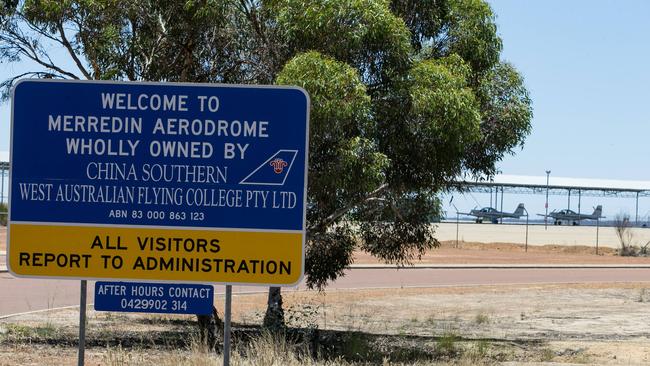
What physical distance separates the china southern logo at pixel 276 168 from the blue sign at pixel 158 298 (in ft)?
2.86

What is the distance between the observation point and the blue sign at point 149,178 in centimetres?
712

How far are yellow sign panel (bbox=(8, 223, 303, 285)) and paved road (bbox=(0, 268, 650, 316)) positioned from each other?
13.6m

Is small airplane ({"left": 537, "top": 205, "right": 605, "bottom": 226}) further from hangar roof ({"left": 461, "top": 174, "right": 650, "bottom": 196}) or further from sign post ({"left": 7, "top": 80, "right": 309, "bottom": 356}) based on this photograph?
sign post ({"left": 7, "top": 80, "right": 309, "bottom": 356})

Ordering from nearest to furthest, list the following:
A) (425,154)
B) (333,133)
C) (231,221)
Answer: (231,221) < (333,133) < (425,154)

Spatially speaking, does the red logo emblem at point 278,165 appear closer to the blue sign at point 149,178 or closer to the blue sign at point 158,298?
the blue sign at point 149,178

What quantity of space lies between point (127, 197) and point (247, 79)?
860 cm

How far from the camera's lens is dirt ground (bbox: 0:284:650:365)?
15062 millimetres

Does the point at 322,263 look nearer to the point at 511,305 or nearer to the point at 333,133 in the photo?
the point at 333,133

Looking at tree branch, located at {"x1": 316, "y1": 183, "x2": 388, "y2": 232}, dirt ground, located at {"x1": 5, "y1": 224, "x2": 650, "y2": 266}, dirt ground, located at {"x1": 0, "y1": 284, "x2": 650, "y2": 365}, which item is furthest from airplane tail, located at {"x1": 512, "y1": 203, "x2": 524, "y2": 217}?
tree branch, located at {"x1": 316, "y1": 183, "x2": 388, "y2": 232}

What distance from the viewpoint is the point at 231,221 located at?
7129 mm

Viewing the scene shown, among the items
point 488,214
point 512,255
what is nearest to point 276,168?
point 512,255

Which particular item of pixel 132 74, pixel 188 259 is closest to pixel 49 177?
pixel 188 259

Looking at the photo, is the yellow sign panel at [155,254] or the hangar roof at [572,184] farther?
the hangar roof at [572,184]

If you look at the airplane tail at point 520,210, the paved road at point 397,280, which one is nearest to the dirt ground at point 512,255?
the paved road at point 397,280
